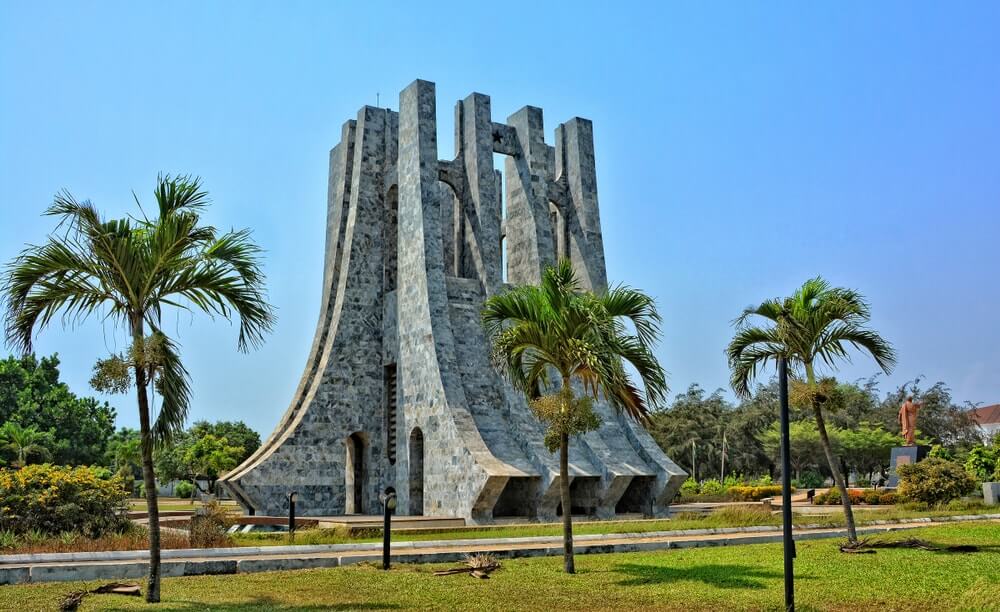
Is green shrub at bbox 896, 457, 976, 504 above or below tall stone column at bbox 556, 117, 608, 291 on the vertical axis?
below

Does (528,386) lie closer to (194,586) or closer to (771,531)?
(194,586)

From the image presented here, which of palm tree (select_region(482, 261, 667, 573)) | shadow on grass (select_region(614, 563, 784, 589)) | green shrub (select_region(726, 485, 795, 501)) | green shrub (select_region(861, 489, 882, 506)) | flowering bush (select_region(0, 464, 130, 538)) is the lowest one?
green shrub (select_region(726, 485, 795, 501))

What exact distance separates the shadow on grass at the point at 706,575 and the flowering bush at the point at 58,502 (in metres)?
8.94

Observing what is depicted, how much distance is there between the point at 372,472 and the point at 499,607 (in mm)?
17667

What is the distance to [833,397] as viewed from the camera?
1386 cm

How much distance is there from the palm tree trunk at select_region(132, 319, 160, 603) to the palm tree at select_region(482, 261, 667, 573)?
4.75 metres

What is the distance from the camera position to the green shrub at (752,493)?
3301 cm

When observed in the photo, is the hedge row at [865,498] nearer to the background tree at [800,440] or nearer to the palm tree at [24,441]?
the background tree at [800,440]

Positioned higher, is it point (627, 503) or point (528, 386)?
point (528, 386)

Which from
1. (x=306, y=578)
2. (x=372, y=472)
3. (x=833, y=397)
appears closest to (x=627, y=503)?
(x=372, y=472)

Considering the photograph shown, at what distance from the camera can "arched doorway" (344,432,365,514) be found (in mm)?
26781

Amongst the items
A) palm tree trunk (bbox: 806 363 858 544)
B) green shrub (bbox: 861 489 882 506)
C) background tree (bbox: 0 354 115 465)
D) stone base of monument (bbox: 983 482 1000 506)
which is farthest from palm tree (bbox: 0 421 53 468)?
palm tree trunk (bbox: 806 363 858 544)

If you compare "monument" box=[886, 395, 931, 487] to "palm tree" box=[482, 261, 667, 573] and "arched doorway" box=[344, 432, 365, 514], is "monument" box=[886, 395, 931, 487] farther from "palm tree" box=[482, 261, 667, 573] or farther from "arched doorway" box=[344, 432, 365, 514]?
"palm tree" box=[482, 261, 667, 573]

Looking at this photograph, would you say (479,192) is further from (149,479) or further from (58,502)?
(149,479)
